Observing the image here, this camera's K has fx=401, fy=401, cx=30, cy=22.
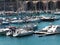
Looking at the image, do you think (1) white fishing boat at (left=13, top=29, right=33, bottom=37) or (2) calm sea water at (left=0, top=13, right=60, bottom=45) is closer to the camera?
(2) calm sea water at (left=0, top=13, right=60, bottom=45)

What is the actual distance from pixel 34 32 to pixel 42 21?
19.5 meters

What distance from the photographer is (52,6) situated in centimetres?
8644

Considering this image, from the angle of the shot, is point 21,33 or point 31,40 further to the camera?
point 21,33

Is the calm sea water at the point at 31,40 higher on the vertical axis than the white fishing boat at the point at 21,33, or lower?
lower

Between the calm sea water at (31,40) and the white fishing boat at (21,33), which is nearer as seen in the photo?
the calm sea water at (31,40)

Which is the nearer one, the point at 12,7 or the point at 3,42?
the point at 3,42

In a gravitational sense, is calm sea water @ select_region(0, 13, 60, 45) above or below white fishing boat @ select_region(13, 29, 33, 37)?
below

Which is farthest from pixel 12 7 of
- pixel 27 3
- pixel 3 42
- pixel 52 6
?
pixel 3 42

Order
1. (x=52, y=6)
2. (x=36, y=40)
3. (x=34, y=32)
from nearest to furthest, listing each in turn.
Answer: (x=36, y=40) < (x=34, y=32) < (x=52, y=6)

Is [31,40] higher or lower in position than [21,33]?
lower

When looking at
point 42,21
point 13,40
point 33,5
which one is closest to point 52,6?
point 33,5

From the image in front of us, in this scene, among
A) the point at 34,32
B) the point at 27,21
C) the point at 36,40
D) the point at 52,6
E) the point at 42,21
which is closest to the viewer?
the point at 36,40

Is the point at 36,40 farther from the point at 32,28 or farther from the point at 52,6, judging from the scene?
the point at 52,6

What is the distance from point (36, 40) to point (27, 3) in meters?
46.5
